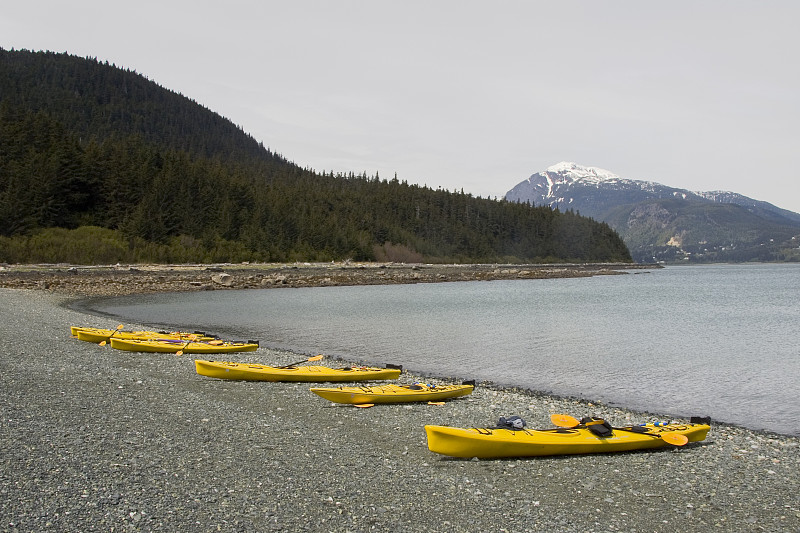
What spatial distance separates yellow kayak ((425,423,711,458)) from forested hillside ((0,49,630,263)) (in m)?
67.4

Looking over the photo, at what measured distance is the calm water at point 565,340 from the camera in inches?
651

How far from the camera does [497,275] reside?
103 metres

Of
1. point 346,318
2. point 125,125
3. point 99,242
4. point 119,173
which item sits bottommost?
point 346,318

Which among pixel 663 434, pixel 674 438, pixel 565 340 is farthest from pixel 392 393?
pixel 565 340

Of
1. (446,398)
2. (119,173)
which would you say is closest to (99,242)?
(119,173)

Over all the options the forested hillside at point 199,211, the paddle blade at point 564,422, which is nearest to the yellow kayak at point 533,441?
the paddle blade at point 564,422

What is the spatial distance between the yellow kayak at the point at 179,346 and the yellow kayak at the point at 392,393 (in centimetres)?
820

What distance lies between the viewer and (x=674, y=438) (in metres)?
10.3

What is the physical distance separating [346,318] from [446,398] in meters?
21.9

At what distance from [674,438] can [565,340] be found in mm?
17171

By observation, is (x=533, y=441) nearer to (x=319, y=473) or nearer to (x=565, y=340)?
(x=319, y=473)

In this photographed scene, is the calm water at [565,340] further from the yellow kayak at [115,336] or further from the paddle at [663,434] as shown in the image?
the yellow kayak at [115,336]

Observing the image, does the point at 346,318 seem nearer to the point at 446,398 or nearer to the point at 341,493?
the point at 446,398

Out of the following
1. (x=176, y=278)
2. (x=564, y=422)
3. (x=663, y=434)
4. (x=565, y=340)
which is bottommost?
(x=565, y=340)
